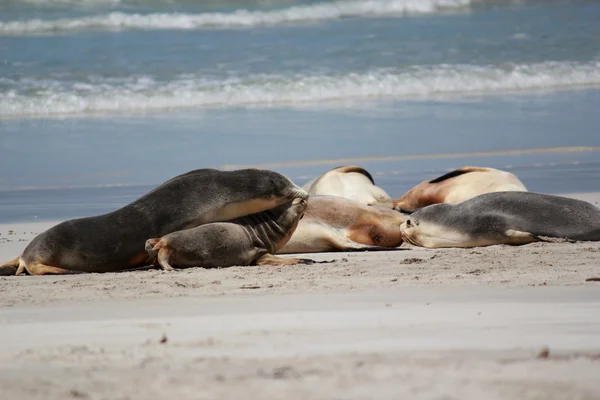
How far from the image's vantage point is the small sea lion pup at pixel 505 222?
7531mm

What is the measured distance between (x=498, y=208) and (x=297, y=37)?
17.6 m

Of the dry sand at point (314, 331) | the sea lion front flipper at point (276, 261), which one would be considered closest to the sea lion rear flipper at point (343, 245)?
the sea lion front flipper at point (276, 261)

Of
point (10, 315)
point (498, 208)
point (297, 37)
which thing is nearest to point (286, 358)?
point (10, 315)

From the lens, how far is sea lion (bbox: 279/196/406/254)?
7898 millimetres

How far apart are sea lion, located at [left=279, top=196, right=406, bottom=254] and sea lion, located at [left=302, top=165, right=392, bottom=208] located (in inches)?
31.6

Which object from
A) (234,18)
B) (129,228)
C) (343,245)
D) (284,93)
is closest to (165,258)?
(129,228)

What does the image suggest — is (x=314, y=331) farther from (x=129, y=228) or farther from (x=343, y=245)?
(x=343, y=245)

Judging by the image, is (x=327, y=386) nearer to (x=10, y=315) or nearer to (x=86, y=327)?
(x=86, y=327)

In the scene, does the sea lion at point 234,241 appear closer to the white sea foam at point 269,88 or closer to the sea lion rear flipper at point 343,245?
the sea lion rear flipper at point 343,245

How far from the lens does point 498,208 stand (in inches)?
304

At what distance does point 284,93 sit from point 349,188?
892 cm

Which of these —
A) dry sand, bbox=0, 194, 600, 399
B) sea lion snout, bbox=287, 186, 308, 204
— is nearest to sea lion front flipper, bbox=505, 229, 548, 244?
dry sand, bbox=0, 194, 600, 399

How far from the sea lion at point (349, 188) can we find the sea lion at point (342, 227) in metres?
0.80

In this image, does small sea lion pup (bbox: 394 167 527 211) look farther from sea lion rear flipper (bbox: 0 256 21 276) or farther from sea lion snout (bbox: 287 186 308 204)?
sea lion rear flipper (bbox: 0 256 21 276)
